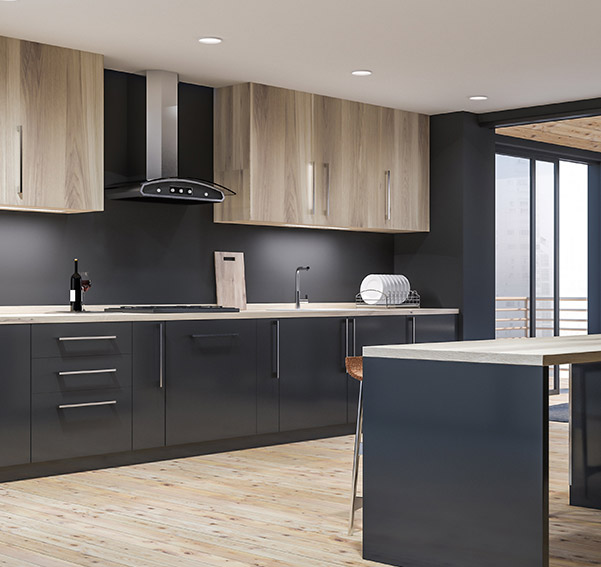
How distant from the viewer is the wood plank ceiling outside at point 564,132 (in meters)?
8.18

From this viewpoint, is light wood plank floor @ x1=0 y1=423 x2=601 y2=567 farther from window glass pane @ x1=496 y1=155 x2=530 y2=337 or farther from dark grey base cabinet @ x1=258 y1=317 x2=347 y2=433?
window glass pane @ x1=496 y1=155 x2=530 y2=337

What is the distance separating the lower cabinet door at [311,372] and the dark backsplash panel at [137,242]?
685mm

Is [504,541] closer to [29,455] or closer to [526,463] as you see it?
[526,463]

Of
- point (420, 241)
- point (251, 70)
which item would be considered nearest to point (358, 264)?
point (420, 241)

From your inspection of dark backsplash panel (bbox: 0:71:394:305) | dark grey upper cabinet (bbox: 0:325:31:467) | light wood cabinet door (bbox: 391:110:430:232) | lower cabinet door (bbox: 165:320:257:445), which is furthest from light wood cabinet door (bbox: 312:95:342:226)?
dark grey upper cabinet (bbox: 0:325:31:467)

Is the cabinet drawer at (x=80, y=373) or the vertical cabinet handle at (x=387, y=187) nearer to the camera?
the cabinet drawer at (x=80, y=373)

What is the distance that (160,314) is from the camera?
220 inches

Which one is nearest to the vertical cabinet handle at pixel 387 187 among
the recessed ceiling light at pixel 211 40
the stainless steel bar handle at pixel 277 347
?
the stainless steel bar handle at pixel 277 347

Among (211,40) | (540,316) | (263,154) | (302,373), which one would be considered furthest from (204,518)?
(540,316)

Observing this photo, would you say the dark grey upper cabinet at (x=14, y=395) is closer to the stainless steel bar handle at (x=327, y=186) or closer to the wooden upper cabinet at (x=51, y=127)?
the wooden upper cabinet at (x=51, y=127)

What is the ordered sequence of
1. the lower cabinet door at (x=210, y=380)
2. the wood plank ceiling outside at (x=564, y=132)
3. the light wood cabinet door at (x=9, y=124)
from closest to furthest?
the light wood cabinet door at (x=9, y=124)
the lower cabinet door at (x=210, y=380)
the wood plank ceiling outside at (x=564, y=132)

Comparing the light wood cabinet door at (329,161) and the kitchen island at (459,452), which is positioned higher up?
the light wood cabinet door at (329,161)

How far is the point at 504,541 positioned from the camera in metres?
3.11

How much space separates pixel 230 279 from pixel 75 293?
1352mm
